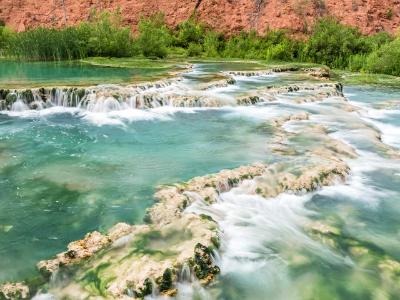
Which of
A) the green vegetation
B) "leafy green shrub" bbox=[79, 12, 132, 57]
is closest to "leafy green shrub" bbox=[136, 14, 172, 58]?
the green vegetation

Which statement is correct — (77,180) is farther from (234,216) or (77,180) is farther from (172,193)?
(234,216)

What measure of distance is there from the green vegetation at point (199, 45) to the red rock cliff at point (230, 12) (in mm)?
2478

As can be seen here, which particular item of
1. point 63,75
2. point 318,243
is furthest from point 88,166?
point 63,75

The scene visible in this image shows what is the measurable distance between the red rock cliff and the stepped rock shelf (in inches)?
1060

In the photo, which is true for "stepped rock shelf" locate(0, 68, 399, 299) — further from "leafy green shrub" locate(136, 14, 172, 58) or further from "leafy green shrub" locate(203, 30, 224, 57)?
"leafy green shrub" locate(203, 30, 224, 57)

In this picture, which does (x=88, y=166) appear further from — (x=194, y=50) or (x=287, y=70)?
(x=194, y=50)

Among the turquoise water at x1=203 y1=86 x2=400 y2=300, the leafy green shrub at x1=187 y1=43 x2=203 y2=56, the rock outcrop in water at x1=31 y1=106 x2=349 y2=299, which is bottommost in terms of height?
the turquoise water at x1=203 y1=86 x2=400 y2=300

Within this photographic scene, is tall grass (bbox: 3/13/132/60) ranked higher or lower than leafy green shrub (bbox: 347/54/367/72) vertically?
higher

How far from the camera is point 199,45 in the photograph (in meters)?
35.3

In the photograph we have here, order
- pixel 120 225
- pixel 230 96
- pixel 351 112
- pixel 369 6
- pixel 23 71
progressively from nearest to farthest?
pixel 120 225 < pixel 351 112 < pixel 230 96 < pixel 23 71 < pixel 369 6

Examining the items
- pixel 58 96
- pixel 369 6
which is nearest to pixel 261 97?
pixel 58 96

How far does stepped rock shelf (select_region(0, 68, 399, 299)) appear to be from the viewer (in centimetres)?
455

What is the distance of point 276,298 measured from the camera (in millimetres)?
4668

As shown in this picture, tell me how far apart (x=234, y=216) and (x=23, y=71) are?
17.1 metres
